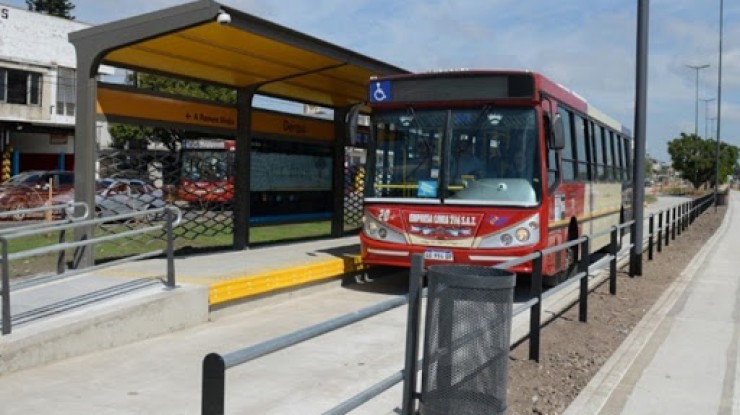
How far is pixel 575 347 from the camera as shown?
713cm

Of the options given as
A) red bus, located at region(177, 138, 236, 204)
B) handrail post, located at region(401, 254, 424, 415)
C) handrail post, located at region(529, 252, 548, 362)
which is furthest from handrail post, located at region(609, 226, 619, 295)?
red bus, located at region(177, 138, 236, 204)

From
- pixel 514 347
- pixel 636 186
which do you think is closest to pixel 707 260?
pixel 636 186

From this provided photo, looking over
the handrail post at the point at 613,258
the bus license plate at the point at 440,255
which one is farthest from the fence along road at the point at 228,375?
the handrail post at the point at 613,258

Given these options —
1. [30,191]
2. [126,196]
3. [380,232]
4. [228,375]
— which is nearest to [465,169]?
[380,232]

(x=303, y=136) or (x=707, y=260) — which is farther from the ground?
(x=303, y=136)

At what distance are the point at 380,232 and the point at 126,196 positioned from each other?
16.2ft

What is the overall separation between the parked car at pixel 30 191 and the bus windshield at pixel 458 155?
1463 centimetres

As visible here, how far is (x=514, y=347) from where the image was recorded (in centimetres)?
687

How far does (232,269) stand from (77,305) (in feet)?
9.20

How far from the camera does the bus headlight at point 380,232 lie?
9.67 m

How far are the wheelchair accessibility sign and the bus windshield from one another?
0.18 metres

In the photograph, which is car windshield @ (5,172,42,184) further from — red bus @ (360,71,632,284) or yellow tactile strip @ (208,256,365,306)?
red bus @ (360,71,632,284)

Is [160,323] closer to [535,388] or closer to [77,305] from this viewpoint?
[77,305]

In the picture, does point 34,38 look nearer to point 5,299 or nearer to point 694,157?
point 5,299
